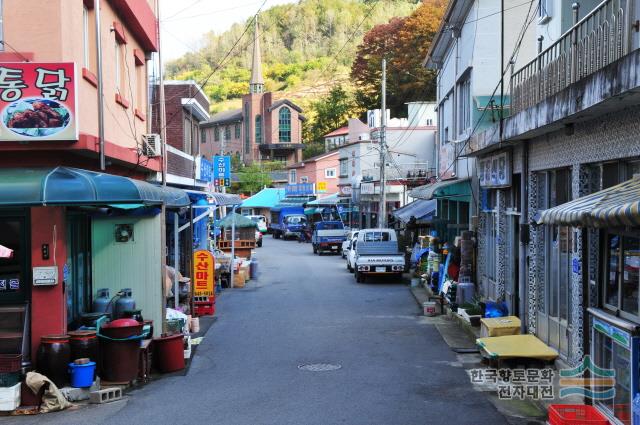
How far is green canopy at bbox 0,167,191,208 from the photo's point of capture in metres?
10.0

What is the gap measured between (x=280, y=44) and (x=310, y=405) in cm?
15426

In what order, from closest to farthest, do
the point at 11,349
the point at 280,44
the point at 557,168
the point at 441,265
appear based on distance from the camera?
the point at 11,349
the point at 557,168
the point at 441,265
the point at 280,44

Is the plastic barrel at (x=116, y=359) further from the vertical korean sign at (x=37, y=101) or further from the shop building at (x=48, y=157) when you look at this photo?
the vertical korean sign at (x=37, y=101)

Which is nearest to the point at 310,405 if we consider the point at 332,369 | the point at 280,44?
the point at 332,369

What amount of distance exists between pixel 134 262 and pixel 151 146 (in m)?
2.78

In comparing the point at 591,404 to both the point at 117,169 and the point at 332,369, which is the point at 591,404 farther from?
the point at 117,169

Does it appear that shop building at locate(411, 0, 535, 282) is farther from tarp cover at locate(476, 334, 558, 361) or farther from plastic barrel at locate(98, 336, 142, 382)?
plastic barrel at locate(98, 336, 142, 382)

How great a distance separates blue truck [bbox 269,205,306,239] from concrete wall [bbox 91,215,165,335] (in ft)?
150

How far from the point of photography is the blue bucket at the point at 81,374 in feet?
35.0

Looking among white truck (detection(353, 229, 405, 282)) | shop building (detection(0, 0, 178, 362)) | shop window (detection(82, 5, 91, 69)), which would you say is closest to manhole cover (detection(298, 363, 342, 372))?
shop building (detection(0, 0, 178, 362))

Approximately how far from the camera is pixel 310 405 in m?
10.4

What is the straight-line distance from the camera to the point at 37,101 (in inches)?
422

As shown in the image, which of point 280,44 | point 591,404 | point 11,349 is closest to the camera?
point 591,404
